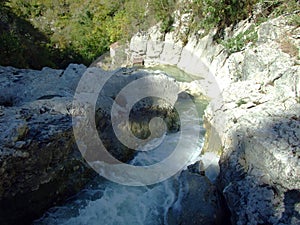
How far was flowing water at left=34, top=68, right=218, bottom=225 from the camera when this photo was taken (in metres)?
3.96

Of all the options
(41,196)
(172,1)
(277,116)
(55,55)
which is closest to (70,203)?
(41,196)

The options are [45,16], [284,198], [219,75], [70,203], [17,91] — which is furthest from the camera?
[45,16]

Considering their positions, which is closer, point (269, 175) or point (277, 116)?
point (269, 175)

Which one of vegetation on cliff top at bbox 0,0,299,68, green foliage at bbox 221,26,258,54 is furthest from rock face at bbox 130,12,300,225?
vegetation on cliff top at bbox 0,0,299,68

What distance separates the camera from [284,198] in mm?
3115

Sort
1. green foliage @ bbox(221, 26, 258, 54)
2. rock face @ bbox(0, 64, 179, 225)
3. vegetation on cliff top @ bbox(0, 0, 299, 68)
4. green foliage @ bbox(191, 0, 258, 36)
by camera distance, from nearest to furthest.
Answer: rock face @ bbox(0, 64, 179, 225)
green foliage @ bbox(221, 26, 258, 54)
vegetation on cliff top @ bbox(0, 0, 299, 68)
green foliage @ bbox(191, 0, 258, 36)

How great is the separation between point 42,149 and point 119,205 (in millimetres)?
1410

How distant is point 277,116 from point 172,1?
8.14 m

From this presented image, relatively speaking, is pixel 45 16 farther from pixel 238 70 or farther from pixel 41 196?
pixel 41 196

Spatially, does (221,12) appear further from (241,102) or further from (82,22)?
(82,22)

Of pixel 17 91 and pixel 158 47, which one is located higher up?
pixel 158 47

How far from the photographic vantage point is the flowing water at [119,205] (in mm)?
3963

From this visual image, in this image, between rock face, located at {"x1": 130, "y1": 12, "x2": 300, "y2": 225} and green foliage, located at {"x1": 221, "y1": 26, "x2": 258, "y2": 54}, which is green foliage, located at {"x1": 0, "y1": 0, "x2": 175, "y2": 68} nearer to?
green foliage, located at {"x1": 221, "y1": 26, "x2": 258, "y2": 54}

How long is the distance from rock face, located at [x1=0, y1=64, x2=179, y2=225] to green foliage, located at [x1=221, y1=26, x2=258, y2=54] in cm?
313
